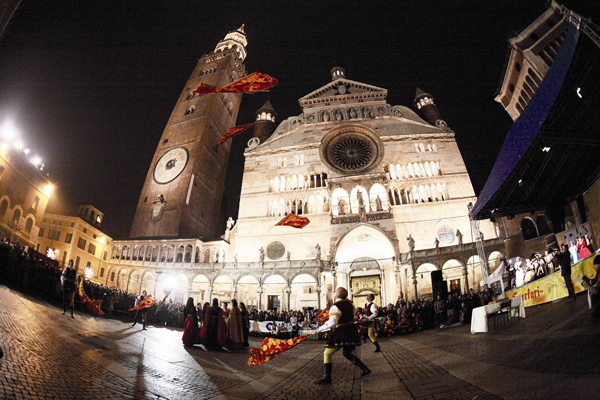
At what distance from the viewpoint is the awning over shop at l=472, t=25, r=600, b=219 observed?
880 cm

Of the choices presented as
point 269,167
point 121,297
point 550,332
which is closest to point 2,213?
point 121,297

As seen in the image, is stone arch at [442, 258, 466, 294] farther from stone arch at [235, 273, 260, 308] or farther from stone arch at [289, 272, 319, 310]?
stone arch at [235, 273, 260, 308]

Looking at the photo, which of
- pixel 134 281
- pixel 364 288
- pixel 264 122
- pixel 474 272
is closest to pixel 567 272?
pixel 474 272

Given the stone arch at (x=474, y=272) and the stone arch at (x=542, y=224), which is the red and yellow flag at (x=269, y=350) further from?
the stone arch at (x=542, y=224)

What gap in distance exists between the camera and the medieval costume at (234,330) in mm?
9938

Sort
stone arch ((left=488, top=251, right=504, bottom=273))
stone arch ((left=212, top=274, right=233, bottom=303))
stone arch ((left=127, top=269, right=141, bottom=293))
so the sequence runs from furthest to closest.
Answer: stone arch ((left=127, top=269, right=141, bottom=293))
stone arch ((left=212, top=274, right=233, bottom=303))
stone arch ((left=488, top=251, right=504, bottom=273))

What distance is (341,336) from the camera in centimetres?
520

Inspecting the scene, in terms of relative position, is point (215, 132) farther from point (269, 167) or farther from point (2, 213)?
point (2, 213)

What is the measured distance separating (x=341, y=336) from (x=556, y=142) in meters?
11.1

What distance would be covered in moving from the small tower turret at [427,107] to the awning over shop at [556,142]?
21276mm

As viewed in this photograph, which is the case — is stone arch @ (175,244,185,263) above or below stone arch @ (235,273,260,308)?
above

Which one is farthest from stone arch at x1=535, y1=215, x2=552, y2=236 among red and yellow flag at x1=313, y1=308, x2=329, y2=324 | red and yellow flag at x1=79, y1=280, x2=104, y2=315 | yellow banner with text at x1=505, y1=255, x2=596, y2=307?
red and yellow flag at x1=79, y1=280, x2=104, y2=315

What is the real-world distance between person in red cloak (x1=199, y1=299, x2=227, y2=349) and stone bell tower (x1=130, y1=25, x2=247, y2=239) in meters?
24.5

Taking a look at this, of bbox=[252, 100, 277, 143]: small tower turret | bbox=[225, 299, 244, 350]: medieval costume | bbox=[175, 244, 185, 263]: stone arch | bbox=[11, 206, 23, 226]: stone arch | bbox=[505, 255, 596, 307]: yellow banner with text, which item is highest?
bbox=[252, 100, 277, 143]: small tower turret
